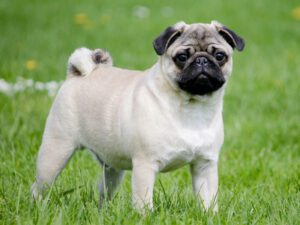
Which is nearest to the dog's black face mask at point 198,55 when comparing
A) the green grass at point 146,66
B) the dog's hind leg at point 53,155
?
the green grass at point 146,66

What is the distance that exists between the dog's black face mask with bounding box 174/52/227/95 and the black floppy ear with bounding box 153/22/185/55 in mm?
106

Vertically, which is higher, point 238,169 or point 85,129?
point 85,129

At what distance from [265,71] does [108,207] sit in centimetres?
533

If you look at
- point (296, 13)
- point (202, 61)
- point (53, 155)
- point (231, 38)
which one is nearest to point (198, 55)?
point (202, 61)

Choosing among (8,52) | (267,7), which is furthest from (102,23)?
(267,7)

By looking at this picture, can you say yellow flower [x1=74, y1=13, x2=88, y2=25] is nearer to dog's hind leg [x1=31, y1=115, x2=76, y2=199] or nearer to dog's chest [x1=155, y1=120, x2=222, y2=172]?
dog's hind leg [x1=31, y1=115, x2=76, y2=199]

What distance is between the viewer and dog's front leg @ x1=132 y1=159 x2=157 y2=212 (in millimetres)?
3922

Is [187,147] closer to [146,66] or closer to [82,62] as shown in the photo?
[82,62]

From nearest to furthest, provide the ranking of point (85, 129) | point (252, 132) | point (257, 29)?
point (85, 129) < point (252, 132) < point (257, 29)

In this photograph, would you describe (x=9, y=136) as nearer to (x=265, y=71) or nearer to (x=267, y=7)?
(x=265, y=71)

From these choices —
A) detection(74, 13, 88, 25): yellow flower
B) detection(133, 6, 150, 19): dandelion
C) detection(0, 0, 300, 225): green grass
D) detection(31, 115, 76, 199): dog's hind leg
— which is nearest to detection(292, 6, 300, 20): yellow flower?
detection(0, 0, 300, 225): green grass

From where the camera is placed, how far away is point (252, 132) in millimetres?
6633

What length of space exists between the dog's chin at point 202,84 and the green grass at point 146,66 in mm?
666

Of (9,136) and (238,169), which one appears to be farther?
(9,136)
